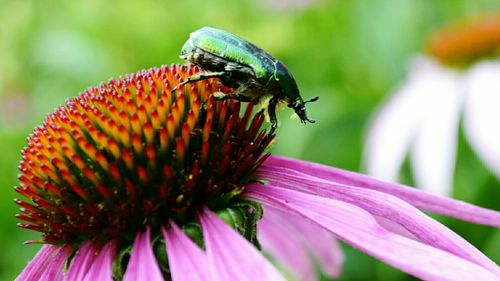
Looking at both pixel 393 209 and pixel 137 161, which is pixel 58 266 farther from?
pixel 393 209

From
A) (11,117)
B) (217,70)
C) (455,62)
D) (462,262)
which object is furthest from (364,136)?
(462,262)

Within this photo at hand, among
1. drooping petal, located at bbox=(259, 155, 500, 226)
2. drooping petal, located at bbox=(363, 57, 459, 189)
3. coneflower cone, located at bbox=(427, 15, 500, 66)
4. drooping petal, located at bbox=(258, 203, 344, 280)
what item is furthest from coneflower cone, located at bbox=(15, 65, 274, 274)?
coneflower cone, located at bbox=(427, 15, 500, 66)

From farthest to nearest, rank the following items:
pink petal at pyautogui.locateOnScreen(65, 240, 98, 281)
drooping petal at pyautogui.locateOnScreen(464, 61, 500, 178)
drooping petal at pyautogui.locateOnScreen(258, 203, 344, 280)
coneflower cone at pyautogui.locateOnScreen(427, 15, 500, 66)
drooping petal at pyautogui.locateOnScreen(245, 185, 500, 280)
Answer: coneflower cone at pyautogui.locateOnScreen(427, 15, 500, 66), drooping petal at pyautogui.locateOnScreen(464, 61, 500, 178), drooping petal at pyautogui.locateOnScreen(258, 203, 344, 280), pink petal at pyautogui.locateOnScreen(65, 240, 98, 281), drooping petal at pyautogui.locateOnScreen(245, 185, 500, 280)

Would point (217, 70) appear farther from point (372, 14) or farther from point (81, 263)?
point (372, 14)

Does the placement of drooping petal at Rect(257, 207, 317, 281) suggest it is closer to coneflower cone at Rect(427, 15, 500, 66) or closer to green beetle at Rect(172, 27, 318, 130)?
green beetle at Rect(172, 27, 318, 130)

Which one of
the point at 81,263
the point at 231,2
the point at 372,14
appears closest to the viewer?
the point at 81,263

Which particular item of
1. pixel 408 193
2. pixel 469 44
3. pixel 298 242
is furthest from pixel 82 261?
pixel 469 44
